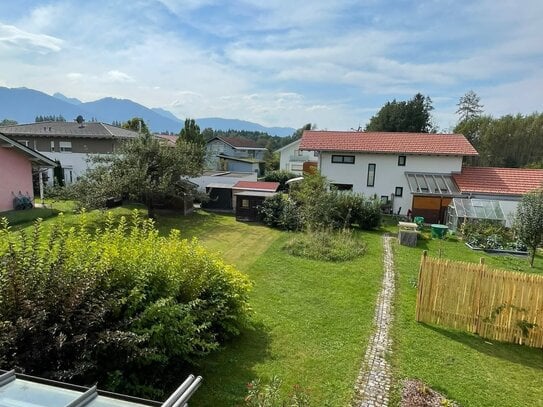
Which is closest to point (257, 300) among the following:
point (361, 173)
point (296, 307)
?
point (296, 307)

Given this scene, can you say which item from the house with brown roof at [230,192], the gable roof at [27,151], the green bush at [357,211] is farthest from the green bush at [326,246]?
the gable roof at [27,151]

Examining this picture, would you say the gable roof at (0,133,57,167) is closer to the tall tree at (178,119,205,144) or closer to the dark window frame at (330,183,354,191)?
the tall tree at (178,119,205,144)

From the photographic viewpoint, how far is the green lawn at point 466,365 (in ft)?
19.9

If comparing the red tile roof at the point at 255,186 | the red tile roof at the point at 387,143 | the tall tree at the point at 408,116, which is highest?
the tall tree at the point at 408,116

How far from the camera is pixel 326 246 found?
16.1 m

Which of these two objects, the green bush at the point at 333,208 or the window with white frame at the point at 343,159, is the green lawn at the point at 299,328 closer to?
the green bush at the point at 333,208

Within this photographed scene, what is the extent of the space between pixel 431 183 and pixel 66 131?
103ft

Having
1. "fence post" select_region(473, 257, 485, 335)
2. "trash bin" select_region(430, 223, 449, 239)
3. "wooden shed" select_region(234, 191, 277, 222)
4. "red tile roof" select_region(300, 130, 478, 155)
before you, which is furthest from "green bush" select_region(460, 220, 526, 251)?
"wooden shed" select_region(234, 191, 277, 222)

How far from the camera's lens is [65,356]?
4480 millimetres

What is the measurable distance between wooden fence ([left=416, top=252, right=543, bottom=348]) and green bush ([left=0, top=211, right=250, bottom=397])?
5.83 metres

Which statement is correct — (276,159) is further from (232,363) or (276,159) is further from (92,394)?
(92,394)

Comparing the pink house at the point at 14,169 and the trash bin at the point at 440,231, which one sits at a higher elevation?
the pink house at the point at 14,169

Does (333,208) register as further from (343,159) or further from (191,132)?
(191,132)

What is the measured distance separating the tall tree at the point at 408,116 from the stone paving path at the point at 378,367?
1801 inches
